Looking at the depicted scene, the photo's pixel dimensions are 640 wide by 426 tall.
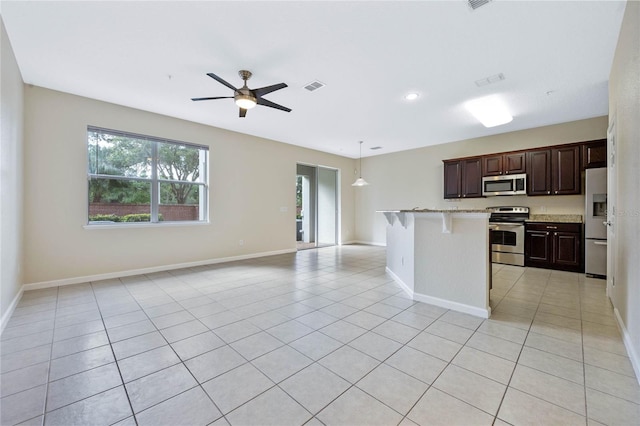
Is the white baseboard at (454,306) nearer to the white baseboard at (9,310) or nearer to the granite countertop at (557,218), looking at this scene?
the granite countertop at (557,218)

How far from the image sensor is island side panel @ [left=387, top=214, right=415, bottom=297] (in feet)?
11.2

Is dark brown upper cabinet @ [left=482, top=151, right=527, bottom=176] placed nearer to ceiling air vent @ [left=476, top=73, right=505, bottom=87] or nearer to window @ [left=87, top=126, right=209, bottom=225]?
ceiling air vent @ [left=476, top=73, right=505, bottom=87]

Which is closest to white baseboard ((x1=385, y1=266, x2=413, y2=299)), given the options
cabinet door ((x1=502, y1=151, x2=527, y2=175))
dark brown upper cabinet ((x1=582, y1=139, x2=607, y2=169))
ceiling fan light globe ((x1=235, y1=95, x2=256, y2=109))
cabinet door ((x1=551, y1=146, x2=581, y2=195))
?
ceiling fan light globe ((x1=235, y1=95, x2=256, y2=109))

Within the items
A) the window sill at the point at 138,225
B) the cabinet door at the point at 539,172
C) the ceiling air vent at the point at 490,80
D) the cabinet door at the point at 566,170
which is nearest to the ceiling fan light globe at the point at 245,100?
the window sill at the point at 138,225

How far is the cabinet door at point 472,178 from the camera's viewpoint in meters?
6.04

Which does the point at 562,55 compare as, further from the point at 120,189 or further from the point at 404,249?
the point at 120,189

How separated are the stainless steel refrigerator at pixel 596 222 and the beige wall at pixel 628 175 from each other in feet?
6.51

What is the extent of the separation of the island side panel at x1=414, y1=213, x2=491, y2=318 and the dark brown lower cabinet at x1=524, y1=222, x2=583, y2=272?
2987 mm

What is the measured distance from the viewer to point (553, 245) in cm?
491

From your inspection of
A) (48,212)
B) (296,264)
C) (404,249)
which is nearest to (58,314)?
(48,212)

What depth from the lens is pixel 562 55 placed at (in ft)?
9.76

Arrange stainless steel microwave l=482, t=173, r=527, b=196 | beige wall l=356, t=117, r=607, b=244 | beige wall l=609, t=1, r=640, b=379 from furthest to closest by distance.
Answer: stainless steel microwave l=482, t=173, r=527, b=196
beige wall l=356, t=117, r=607, b=244
beige wall l=609, t=1, r=640, b=379

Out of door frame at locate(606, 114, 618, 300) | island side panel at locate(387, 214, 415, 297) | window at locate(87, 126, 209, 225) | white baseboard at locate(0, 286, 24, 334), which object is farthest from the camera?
window at locate(87, 126, 209, 225)

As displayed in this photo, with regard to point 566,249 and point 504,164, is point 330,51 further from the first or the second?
point 566,249
